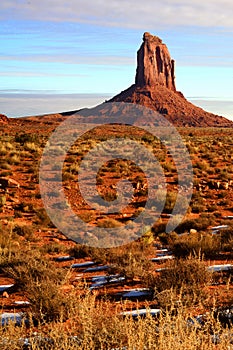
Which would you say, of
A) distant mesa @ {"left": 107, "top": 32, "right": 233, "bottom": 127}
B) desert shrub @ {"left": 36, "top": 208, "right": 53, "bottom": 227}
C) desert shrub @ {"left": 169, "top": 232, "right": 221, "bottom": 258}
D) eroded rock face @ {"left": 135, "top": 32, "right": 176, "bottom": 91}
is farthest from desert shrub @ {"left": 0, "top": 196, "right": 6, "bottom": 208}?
eroded rock face @ {"left": 135, "top": 32, "right": 176, "bottom": 91}

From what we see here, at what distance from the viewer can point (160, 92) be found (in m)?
151

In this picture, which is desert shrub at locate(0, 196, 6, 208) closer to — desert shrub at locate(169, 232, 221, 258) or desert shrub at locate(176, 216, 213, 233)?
desert shrub at locate(176, 216, 213, 233)

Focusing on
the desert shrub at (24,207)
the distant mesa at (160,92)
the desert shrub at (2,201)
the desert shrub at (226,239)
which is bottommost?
the desert shrub at (226,239)

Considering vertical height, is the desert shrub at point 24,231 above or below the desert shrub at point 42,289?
below

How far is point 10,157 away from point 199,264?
1802 cm

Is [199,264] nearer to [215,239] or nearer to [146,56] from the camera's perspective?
[215,239]

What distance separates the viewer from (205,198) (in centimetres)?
1708

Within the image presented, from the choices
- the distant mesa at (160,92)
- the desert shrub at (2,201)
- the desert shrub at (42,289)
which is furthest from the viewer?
the distant mesa at (160,92)

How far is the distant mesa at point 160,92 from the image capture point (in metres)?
139

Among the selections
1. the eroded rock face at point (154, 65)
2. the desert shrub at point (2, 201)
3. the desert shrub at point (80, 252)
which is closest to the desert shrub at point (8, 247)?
the desert shrub at point (80, 252)

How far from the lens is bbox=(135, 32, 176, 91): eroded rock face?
15662 cm

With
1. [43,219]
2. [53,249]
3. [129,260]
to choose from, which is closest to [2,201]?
[43,219]

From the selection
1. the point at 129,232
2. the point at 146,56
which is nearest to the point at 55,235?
the point at 129,232

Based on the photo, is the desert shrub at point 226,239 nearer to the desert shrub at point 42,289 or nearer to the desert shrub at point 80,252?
the desert shrub at point 80,252
